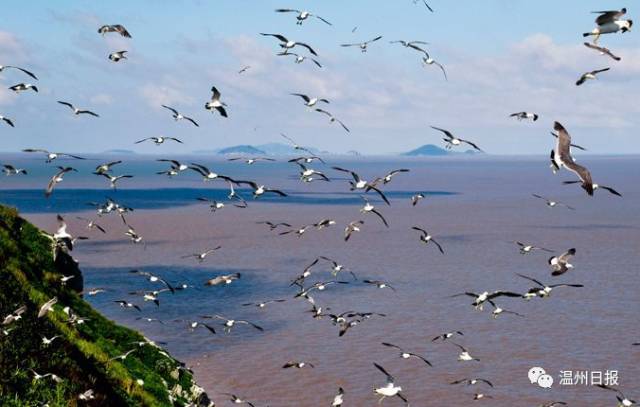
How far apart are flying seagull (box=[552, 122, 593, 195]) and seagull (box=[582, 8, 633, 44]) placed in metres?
4.11

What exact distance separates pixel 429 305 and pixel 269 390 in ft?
92.8

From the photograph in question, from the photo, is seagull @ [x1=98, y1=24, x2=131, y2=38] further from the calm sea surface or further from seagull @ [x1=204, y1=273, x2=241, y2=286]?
the calm sea surface

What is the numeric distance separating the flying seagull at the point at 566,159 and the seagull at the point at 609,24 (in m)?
4.11

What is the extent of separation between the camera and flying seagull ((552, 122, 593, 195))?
13.2 metres

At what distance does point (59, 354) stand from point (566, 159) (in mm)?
18623

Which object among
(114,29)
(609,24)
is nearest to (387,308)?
(114,29)

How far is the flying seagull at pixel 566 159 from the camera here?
13.2 m

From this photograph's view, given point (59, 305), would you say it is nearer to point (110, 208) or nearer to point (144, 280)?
point (110, 208)

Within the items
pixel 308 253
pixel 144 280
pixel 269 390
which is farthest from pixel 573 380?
pixel 308 253

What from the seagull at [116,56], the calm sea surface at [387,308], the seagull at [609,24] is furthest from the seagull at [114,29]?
the calm sea surface at [387,308]

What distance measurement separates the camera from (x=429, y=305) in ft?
226

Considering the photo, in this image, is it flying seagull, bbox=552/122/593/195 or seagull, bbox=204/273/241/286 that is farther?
seagull, bbox=204/273/241/286

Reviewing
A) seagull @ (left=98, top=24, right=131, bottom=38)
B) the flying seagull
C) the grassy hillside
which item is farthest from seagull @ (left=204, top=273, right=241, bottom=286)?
the flying seagull

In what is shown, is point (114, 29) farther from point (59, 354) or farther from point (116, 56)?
point (59, 354)
